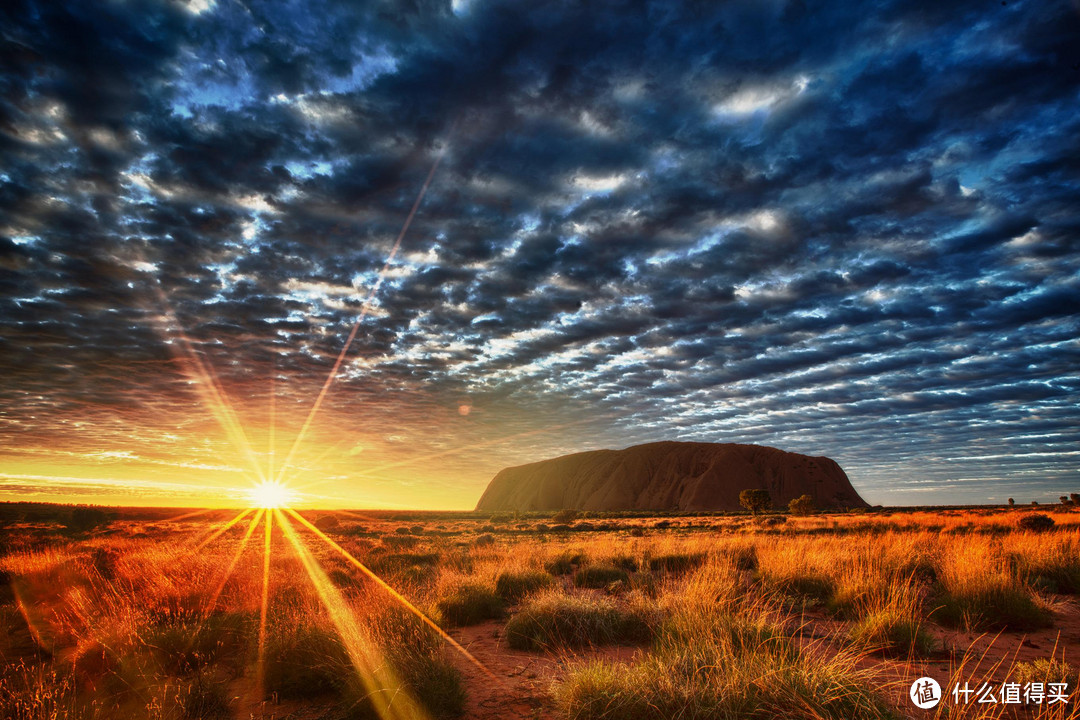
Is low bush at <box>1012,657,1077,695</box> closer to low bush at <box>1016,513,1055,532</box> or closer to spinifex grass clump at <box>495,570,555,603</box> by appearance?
spinifex grass clump at <box>495,570,555,603</box>

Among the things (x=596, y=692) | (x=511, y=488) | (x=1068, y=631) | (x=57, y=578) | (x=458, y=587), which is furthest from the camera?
(x=511, y=488)

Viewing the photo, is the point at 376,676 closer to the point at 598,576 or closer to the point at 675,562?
the point at 598,576

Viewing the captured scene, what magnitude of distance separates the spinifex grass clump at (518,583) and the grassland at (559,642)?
52 mm

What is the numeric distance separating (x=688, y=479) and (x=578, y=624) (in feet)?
368

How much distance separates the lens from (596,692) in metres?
4.45

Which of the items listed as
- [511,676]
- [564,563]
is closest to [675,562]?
[564,563]

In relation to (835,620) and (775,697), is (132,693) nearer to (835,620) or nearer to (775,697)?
(775,697)

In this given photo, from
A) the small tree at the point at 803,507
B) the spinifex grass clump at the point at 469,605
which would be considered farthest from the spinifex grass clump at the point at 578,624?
the small tree at the point at 803,507

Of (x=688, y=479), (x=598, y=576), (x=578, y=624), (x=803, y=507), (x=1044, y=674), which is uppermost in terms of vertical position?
(x=1044, y=674)

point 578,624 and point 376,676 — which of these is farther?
point 578,624

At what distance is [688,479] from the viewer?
112 meters

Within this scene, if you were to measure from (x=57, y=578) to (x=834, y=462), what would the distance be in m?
137

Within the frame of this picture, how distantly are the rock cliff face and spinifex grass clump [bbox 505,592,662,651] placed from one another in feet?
307

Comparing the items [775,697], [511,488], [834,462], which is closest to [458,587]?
[775,697]
